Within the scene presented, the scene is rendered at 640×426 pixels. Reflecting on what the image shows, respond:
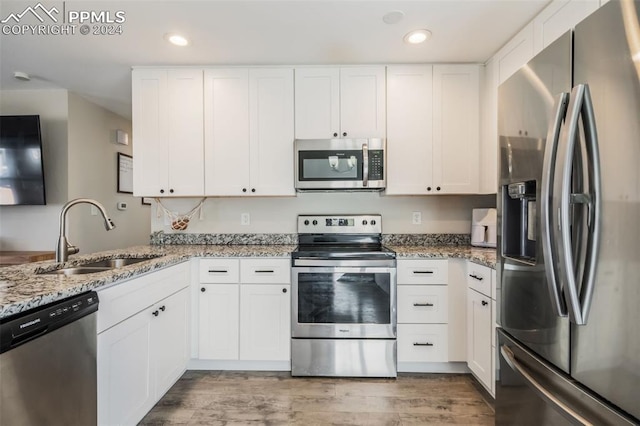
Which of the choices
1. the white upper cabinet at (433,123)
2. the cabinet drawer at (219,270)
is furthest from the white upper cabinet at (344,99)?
the cabinet drawer at (219,270)

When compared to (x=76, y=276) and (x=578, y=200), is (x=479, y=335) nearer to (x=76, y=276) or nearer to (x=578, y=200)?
(x=578, y=200)

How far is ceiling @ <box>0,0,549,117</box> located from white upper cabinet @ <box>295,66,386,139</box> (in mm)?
94

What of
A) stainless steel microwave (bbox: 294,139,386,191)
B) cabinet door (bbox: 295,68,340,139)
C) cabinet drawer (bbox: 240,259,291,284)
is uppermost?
cabinet door (bbox: 295,68,340,139)

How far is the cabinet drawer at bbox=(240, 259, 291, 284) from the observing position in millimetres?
2189

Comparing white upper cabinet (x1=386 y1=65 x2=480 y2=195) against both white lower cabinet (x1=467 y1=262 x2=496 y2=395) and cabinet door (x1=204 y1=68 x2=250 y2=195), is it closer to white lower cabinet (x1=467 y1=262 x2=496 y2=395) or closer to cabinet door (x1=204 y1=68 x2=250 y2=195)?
white lower cabinet (x1=467 y1=262 x2=496 y2=395)

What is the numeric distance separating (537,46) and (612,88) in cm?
134

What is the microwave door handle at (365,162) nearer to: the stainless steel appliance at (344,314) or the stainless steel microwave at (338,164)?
the stainless steel microwave at (338,164)

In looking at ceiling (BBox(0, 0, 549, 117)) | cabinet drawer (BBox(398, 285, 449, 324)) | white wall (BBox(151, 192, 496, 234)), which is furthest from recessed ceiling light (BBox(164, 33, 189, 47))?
cabinet drawer (BBox(398, 285, 449, 324))

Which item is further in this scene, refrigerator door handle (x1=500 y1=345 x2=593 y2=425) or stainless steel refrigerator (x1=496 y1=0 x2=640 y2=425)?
refrigerator door handle (x1=500 y1=345 x2=593 y2=425)

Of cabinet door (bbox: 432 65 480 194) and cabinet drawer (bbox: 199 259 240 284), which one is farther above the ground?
cabinet door (bbox: 432 65 480 194)

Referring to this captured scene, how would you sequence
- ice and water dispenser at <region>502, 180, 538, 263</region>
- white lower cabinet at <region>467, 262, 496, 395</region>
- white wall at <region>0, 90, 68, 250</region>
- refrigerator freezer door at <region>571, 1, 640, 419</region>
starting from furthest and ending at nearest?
1. white wall at <region>0, 90, 68, 250</region>
2. white lower cabinet at <region>467, 262, 496, 395</region>
3. ice and water dispenser at <region>502, 180, 538, 263</region>
4. refrigerator freezer door at <region>571, 1, 640, 419</region>

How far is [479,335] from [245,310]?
5.39 feet

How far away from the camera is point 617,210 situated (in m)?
0.73

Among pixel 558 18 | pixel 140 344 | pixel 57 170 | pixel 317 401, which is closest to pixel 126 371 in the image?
pixel 140 344
